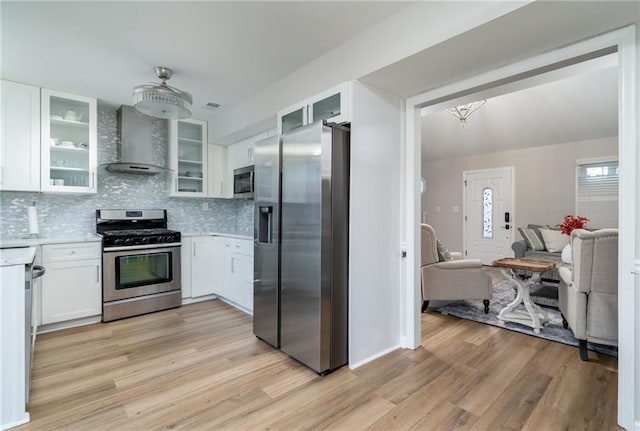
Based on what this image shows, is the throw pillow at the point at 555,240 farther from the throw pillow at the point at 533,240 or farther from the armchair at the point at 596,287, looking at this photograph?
the armchair at the point at 596,287

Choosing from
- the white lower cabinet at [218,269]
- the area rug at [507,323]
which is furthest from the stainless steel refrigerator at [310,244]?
the area rug at [507,323]

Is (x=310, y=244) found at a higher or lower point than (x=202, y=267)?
higher

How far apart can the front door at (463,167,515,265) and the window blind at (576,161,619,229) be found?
1.09 meters

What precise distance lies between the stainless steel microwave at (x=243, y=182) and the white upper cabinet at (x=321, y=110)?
1.01m

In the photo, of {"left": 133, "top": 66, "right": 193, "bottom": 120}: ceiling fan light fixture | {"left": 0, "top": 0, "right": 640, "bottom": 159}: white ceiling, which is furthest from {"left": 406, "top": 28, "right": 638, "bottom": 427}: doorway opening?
{"left": 133, "top": 66, "right": 193, "bottom": 120}: ceiling fan light fixture

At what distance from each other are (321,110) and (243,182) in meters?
1.81

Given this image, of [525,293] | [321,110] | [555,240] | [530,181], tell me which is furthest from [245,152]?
[530,181]

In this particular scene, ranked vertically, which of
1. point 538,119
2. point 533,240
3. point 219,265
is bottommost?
point 219,265

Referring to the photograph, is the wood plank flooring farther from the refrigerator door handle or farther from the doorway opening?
the refrigerator door handle

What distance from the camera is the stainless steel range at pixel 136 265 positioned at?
3.34 m

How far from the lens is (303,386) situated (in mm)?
2098

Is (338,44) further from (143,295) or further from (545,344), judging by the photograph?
(143,295)

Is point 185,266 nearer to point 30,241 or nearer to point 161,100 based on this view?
point 30,241

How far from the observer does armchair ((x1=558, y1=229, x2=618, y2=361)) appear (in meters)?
2.22
